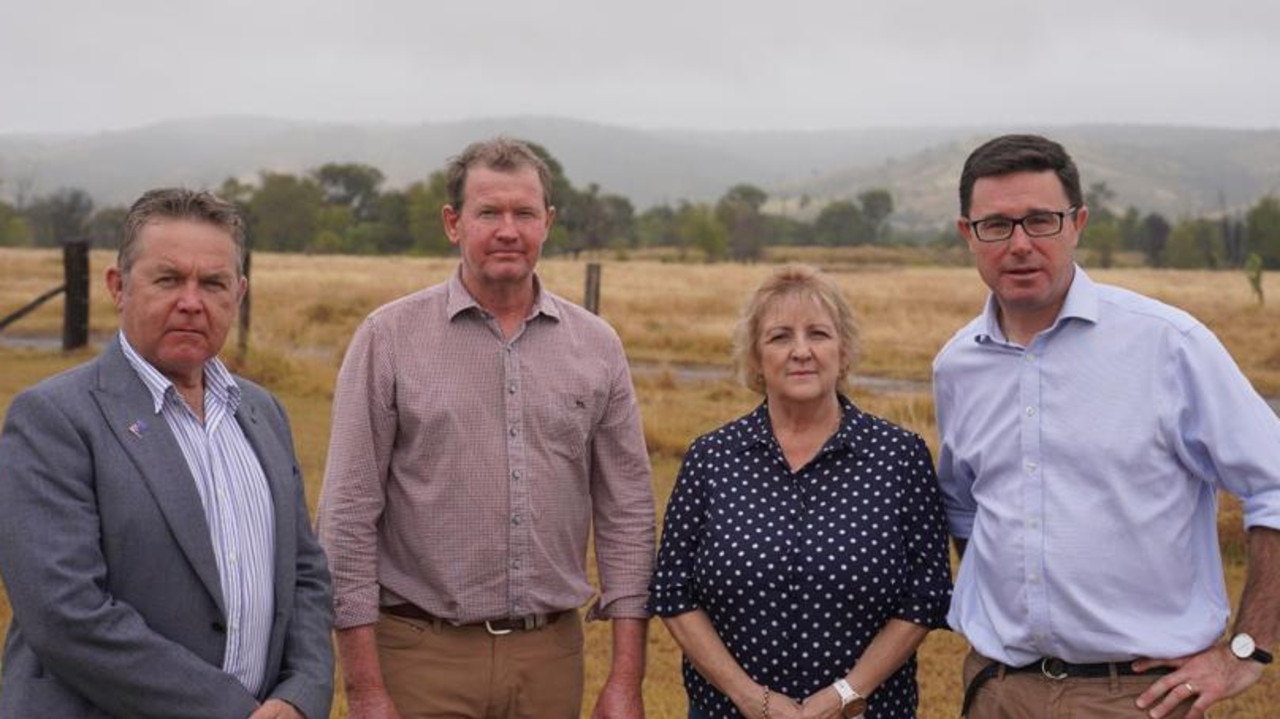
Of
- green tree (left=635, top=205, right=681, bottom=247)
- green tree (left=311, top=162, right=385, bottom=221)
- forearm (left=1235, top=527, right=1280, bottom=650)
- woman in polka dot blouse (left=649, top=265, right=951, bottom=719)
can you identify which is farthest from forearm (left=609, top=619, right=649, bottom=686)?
green tree (left=635, top=205, right=681, bottom=247)

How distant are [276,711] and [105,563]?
482mm

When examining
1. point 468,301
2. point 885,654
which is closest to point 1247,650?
point 885,654

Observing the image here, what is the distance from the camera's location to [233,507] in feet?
9.17

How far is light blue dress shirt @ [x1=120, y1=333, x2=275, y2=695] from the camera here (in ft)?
9.04

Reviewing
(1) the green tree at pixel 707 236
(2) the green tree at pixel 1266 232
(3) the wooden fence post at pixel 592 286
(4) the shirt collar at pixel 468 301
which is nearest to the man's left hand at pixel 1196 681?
(4) the shirt collar at pixel 468 301

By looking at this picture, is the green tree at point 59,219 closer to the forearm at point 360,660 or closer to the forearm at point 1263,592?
the forearm at point 360,660

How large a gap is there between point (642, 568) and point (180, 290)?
1480 mm

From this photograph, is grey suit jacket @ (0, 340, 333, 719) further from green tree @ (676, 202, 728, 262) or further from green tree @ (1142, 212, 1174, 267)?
green tree @ (1142, 212, 1174, 267)

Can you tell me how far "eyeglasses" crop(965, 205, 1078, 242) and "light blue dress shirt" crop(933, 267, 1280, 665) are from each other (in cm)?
14

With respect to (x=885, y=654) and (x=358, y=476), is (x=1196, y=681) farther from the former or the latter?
(x=358, y=476)

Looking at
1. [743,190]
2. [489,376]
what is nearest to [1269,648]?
[489,376]

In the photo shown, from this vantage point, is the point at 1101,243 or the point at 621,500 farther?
the point at 1101,243

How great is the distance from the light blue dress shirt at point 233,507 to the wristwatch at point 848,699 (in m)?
1.31

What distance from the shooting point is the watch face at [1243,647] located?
3.04 m
